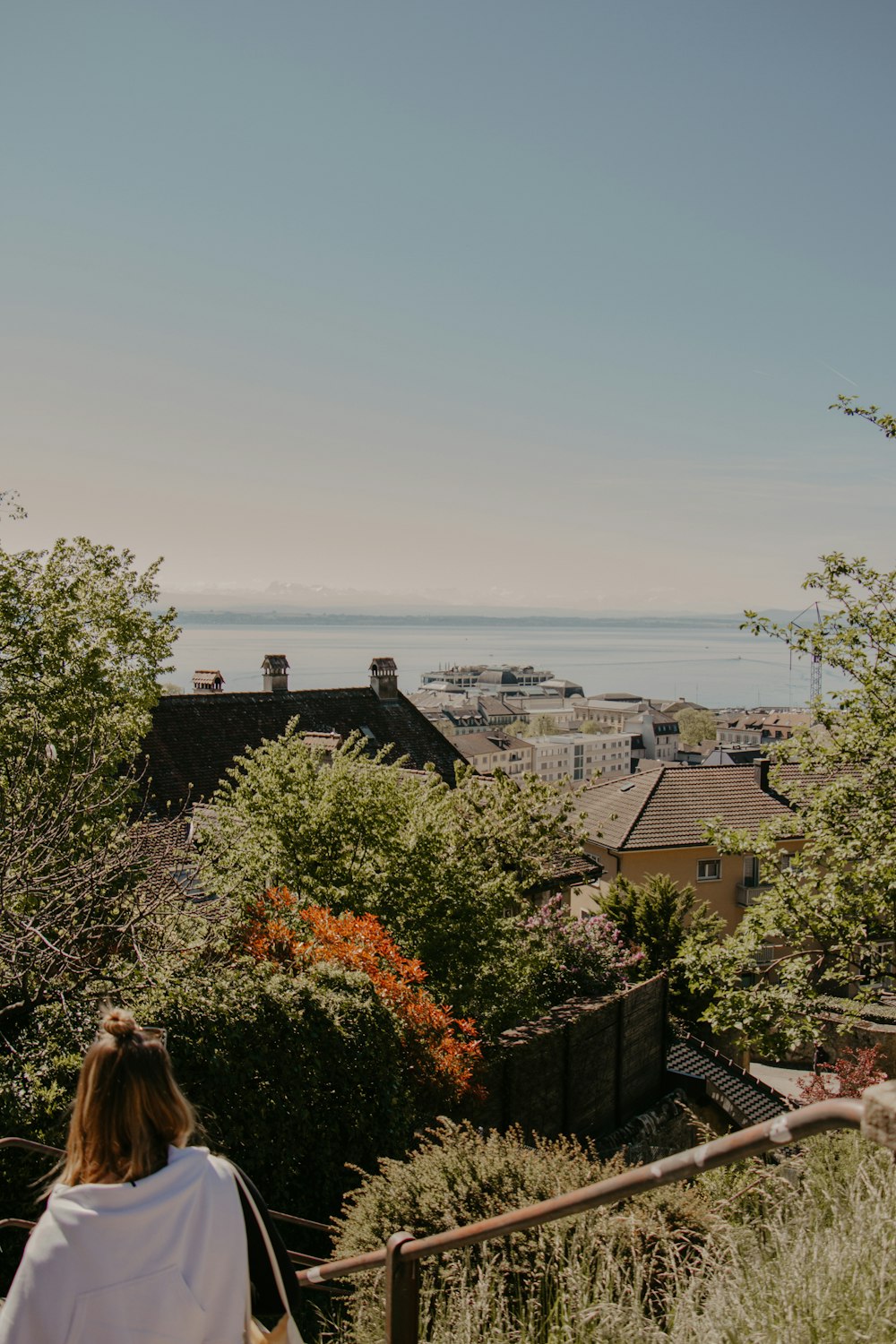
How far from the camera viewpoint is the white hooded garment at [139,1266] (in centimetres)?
247

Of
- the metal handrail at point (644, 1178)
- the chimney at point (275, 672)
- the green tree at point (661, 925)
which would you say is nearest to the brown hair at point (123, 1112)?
the metal handrail at point (644, 1178)

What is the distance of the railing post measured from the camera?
A: 11.0 ft

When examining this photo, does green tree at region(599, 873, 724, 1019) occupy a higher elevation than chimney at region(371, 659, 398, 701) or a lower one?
lower

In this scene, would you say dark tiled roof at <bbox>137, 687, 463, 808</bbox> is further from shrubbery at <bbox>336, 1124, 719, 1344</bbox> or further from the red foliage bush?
shrubbery at <bbox>336, 1124, 719, 1344</bbox>

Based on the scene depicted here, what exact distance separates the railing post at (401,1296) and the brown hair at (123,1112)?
1112 millimetres

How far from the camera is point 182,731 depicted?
83.1 feet

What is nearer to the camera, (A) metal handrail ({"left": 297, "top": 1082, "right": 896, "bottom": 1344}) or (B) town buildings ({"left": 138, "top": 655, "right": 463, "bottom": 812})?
(A) metal handrail ({"left": 297, "top": 1082, "right": 896, "bottom": 1344})

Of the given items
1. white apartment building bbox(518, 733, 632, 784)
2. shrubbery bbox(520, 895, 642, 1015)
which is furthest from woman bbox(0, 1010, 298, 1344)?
white apartment building bbox(518, 733, 632, 784)

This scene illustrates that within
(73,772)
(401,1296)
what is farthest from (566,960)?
(401,1296)

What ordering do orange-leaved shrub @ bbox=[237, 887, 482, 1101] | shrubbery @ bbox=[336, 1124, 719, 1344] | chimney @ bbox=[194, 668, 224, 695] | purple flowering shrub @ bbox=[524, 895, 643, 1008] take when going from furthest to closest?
chimney @ bbox=[194, 668, 224, 695] → purple flowering shrub @ bbox=[524, 895, 643, 1008] → orange-leaved shrub @ bbox=[237, 887, 482, 1101] → shrubbery @ bbox=[336, 1124, 719, 1344]

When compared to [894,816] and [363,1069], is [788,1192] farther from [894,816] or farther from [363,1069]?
[894,816]

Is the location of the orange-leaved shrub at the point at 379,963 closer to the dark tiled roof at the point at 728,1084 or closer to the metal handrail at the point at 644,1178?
the metal handrail at the point at 644,1178

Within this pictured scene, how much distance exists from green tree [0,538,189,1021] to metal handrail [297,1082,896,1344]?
500 centimetres

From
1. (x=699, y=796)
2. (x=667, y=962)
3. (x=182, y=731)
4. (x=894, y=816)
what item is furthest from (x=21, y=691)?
(x=699, y=796)
